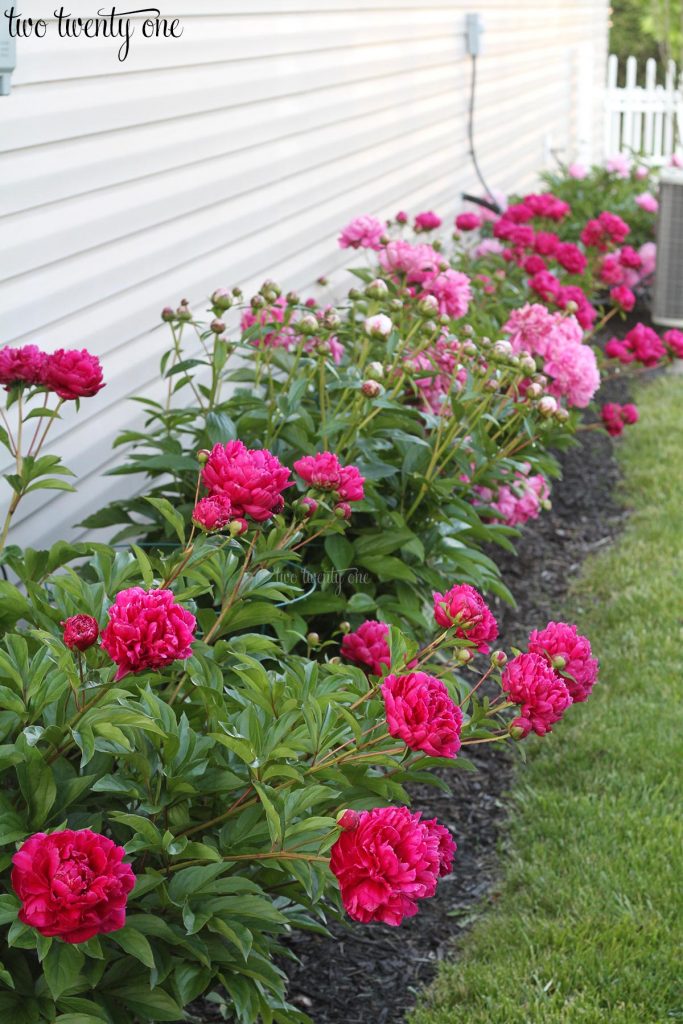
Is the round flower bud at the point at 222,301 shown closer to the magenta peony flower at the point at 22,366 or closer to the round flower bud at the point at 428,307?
the round flower bud at the point at 428,307

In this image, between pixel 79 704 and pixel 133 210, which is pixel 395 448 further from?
pixel 79 704

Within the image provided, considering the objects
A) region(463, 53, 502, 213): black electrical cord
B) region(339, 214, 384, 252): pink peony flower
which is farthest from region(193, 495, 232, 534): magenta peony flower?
region(463, 53, 502, 213): black electrical cord

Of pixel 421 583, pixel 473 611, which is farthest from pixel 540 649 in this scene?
Answer: pixel 421 583

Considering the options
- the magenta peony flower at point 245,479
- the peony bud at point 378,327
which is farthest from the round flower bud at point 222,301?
the magenta peony flower at point 245,479

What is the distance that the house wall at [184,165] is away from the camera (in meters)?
2.70

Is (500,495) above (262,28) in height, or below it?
below

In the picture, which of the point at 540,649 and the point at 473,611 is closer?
the point at 473,611

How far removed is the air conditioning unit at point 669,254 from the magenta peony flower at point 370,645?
5.41 m

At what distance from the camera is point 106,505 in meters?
3.09

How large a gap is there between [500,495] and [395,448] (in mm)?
819

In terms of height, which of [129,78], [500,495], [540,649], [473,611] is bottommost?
[500,495]

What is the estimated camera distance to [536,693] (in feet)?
5.72

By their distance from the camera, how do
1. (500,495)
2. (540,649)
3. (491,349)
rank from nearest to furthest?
(540,649)
(491,349)
(500,495)

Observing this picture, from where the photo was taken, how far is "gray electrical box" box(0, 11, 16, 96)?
221 cm
